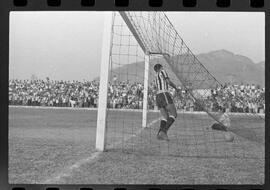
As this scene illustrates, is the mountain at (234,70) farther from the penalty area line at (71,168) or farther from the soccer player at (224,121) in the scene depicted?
the penalty area line at (71,168)

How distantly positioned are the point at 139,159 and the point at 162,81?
56.4 inches

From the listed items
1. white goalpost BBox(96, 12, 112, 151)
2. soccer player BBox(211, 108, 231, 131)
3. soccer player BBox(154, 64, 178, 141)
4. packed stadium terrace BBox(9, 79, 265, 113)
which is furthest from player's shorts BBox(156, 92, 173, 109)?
soccer player BBox(211, 108, 231, 131)

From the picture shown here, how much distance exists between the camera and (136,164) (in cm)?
409

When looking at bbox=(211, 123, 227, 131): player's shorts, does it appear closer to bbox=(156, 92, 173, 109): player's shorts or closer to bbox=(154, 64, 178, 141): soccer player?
bbox=(154, 64, 178, 141): soccer player

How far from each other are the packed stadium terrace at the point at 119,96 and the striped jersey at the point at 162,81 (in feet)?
1.78

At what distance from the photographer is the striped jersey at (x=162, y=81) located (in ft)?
17.4

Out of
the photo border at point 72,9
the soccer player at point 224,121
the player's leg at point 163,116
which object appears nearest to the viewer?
the photo border at point 72,9

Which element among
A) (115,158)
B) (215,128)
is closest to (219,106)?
(215,128)

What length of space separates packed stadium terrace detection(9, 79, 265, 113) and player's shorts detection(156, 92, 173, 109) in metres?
0.52

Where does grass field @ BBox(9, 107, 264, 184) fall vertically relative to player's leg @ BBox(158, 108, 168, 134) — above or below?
below

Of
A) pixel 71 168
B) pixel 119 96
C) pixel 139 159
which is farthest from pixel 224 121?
pixel 119 96

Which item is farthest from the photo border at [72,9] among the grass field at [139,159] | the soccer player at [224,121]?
the soccer player at [224,121]

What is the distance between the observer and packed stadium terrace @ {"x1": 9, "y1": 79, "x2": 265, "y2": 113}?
6.41 meters

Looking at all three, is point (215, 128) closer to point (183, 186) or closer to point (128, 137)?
point (128, 137)
